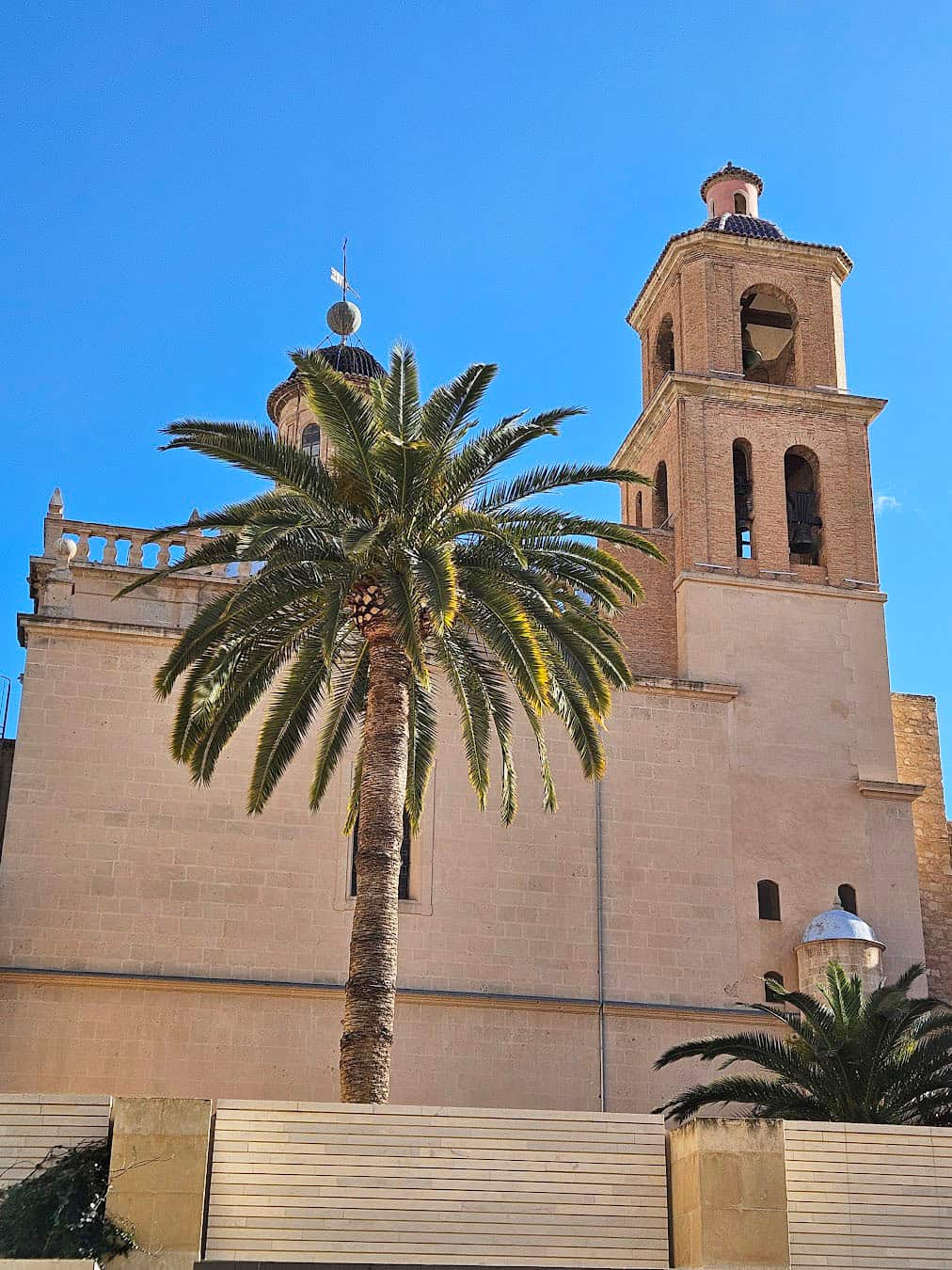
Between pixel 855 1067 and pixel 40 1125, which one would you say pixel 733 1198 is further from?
pixel 40 1125

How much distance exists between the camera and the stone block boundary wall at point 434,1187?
1316 centimetres

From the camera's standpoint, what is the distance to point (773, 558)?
2706 cm

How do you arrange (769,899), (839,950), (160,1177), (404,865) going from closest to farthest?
1. (160,1177)
2. (404,865)
3. (839,950)
4. (769,899)

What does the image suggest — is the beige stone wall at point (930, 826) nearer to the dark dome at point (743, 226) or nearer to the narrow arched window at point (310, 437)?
the dark dome at point (743, 226)

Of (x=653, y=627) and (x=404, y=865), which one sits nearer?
(x=404, y=865)

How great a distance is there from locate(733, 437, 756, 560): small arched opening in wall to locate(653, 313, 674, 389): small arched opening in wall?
275 cm

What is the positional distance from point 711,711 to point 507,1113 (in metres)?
11.9

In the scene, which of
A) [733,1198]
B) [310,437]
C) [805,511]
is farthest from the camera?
[310,437]

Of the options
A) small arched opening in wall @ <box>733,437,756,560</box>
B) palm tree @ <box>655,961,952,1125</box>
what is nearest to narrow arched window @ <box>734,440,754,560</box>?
small arched opening in wall @ <box>733,437,756,560</box>

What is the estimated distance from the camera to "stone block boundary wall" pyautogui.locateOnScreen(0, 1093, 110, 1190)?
510 inches

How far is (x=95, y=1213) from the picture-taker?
12531 mm

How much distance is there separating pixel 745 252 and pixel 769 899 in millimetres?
11206

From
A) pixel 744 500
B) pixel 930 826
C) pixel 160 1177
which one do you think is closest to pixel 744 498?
pixel 744 500

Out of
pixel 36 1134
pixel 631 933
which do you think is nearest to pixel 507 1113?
pixel 36 1134
